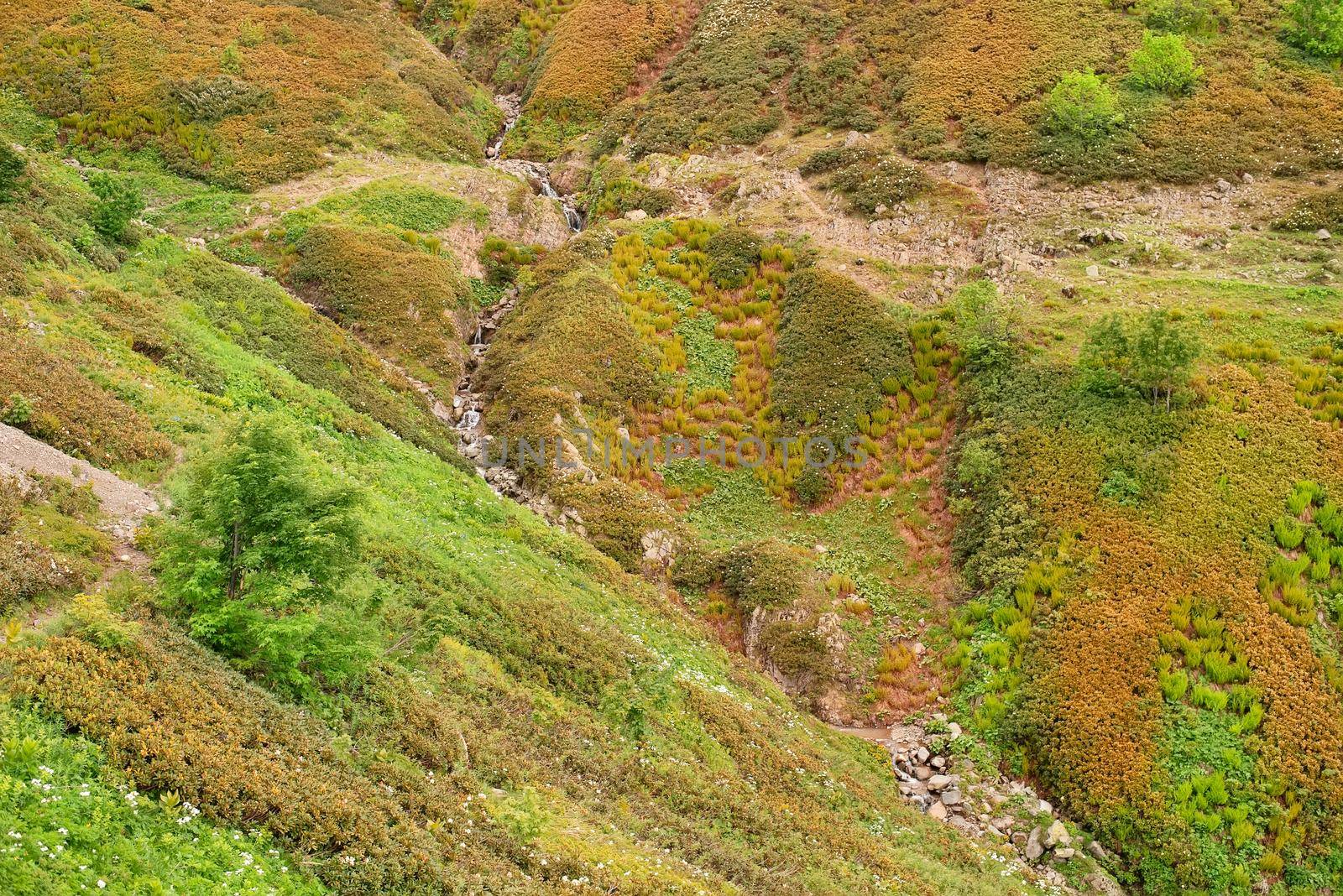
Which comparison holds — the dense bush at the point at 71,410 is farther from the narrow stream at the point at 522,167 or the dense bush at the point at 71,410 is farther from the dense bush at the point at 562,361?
the narrow stream at the point at 522,167

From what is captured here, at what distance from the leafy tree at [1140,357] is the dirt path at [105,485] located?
26.6 meters

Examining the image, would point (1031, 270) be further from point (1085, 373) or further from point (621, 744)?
point (621, 744)

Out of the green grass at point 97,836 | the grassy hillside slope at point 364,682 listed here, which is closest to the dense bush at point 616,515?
the grassy hillside slope at point 364,682

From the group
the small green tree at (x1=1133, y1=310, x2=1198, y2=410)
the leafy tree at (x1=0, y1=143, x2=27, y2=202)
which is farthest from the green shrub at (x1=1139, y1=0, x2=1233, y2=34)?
the leafy tree at (x1=0, y1=143, x2=27, y2=202)

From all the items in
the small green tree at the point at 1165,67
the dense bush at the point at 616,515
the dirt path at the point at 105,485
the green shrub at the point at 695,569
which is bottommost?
the green shrub at the point at 695,569

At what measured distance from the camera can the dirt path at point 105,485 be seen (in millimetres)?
15836

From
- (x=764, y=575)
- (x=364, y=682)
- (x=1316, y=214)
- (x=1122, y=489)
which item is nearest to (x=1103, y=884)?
(x=1122, y=489)

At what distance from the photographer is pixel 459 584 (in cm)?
2011

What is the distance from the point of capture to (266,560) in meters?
13.4

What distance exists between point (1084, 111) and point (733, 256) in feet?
56.1

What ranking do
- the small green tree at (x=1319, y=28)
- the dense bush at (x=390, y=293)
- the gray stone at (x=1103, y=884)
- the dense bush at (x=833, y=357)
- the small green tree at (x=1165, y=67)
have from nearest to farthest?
1. the gray stone at (x=1103, y=884)
2. the dense bush at (x=833, y=357)
3. the dense bush at (x=390, y=293)
4. the small green tree at (x=1165, y=67)
5. the small green tree at (x=1319, y=28)

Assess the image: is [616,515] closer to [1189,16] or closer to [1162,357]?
[1162,357]

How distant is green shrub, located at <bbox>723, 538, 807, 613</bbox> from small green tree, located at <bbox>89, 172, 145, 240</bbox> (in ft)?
75.9

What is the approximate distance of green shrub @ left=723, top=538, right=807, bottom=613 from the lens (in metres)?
27.6
